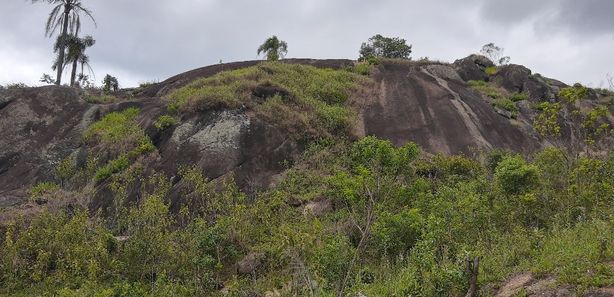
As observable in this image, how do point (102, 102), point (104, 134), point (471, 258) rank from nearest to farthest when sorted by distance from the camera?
point (471, 258) → point (104, 134) → point (102, 102)

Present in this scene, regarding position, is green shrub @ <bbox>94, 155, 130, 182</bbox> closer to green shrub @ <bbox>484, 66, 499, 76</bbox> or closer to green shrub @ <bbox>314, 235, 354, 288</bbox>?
green shrub @ <bbox>314, 235, 354, 288</bbox>

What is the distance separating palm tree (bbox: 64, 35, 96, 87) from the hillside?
3.95 meters

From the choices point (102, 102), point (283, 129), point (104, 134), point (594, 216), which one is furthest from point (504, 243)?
point (102, 102)

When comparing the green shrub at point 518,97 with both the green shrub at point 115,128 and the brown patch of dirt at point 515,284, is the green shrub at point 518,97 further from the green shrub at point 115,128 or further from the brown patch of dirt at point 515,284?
the brown patch of dirt at point 515,284

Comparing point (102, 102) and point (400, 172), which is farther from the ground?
point (102, 102)

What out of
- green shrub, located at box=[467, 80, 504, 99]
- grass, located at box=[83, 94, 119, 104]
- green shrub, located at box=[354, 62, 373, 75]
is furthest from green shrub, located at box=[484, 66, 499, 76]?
grass, located at box=[83, 94, 119, 104]

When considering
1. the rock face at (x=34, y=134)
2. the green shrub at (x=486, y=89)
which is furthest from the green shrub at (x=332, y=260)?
the green shrub at (x=486, y=89)

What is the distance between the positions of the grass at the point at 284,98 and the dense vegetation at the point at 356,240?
5858mm

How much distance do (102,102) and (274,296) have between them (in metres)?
19.3

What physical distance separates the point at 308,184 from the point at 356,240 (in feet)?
13.9

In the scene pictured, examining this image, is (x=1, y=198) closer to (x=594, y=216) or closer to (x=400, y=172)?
(x=400, y=172)

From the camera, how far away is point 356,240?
584 inches

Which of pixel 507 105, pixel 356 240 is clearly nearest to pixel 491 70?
pixel 507 105

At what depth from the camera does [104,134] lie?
74.1 feet
